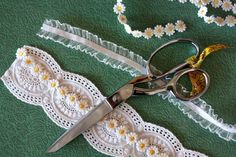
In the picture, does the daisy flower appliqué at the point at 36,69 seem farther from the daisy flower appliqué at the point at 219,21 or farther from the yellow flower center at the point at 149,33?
the daisy flower appliqué at the point at 219,21

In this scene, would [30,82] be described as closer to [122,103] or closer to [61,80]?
[61,80]

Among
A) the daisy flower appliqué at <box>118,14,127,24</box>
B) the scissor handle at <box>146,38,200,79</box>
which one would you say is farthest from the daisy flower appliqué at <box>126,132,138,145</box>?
the daisy flower appliqué at <box>118,14,127,24</box>

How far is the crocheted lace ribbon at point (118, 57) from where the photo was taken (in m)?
0.73

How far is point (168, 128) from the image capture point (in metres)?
0.73

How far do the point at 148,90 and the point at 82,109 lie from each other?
119 millimetres

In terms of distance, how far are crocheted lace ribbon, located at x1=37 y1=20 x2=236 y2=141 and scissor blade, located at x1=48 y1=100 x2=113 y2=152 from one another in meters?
0.10

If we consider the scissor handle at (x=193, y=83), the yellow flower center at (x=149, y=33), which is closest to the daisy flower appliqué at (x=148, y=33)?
the yellow flower center at (x=149, y=33)

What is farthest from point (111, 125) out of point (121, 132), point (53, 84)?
point (53, 84)

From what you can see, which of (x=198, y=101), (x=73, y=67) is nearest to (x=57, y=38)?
(x=73, y=67)

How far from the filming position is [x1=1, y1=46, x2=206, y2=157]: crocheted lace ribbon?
2.33ft

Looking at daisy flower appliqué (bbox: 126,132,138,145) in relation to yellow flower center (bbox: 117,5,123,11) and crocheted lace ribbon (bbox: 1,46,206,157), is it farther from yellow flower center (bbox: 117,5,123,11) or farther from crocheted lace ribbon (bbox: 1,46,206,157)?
yellow flower center (bbox: 117,5,123,11)

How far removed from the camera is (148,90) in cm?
72

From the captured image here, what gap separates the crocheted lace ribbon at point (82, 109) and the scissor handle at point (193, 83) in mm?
70

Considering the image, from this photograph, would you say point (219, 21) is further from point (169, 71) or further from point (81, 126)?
point (81, 126)
